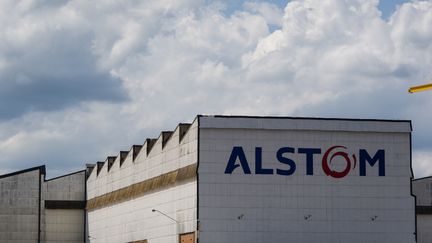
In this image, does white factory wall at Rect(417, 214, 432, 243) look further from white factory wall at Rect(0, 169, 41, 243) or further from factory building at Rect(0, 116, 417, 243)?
white factory wall at Rect(0, 169, 41, 243)

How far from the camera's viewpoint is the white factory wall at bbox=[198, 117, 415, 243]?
94.0 meters

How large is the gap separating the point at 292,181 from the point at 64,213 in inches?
1782

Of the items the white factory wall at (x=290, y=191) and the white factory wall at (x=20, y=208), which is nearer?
the white factory wall at (x=290, y=191)

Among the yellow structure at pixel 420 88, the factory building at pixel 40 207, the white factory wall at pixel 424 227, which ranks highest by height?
the yellow structure at pixel 420 88

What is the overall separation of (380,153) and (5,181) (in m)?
53.2

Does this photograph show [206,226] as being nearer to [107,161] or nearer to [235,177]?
[235,177]

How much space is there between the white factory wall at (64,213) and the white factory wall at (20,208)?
49.9 inches

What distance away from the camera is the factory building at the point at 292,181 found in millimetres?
94062

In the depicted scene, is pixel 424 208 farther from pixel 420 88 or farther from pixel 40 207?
pixel 40 207

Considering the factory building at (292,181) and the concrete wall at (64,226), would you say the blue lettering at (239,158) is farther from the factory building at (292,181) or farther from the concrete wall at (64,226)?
the concrete wall at (64,226)

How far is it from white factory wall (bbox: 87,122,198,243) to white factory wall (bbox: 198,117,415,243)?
2.01m

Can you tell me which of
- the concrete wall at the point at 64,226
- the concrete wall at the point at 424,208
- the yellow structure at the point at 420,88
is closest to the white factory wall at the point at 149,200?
the concrete wall at the point at 64,226

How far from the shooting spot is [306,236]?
9469cm

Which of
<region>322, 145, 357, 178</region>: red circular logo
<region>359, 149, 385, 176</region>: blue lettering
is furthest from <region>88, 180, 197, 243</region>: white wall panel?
<region>359, 149, 385, 176</region>: blue lettering
